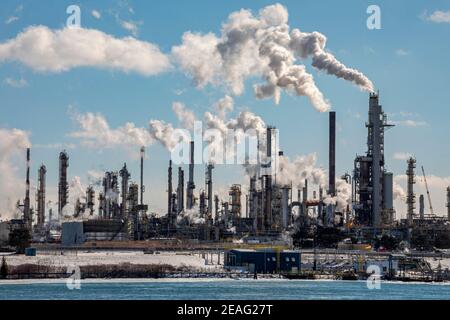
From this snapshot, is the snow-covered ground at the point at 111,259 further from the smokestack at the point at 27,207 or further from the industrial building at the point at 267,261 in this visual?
the smokestack at the point at 27,207

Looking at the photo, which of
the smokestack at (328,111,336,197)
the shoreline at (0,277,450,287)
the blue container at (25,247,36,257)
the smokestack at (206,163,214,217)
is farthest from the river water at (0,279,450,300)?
the smokestack at (206,163,214,217)

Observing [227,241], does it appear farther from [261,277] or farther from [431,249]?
[261,277]

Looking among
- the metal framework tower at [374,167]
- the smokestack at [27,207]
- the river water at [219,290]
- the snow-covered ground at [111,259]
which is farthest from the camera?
the smokestack at [27,207]

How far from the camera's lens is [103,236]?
145375mm

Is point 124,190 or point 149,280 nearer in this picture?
point 149,280

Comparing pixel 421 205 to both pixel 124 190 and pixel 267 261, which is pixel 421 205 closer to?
pixel 124 190

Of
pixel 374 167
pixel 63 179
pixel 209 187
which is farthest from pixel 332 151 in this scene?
pixel 63 179

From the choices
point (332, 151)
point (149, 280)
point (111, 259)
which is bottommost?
point (149, 280)

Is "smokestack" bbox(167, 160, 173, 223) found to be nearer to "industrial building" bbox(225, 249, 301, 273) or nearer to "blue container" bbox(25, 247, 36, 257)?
"blue container" bbox(25, 247, 36, 257)

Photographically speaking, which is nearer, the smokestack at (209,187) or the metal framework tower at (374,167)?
the metal framework tower at (374,167)

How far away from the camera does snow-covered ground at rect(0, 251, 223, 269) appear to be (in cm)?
10250

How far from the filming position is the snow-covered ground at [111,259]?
10250cm

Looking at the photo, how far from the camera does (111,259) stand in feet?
363

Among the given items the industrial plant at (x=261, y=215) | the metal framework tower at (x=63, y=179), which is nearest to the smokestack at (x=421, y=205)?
the industrial plant at (x=261, y=215)
